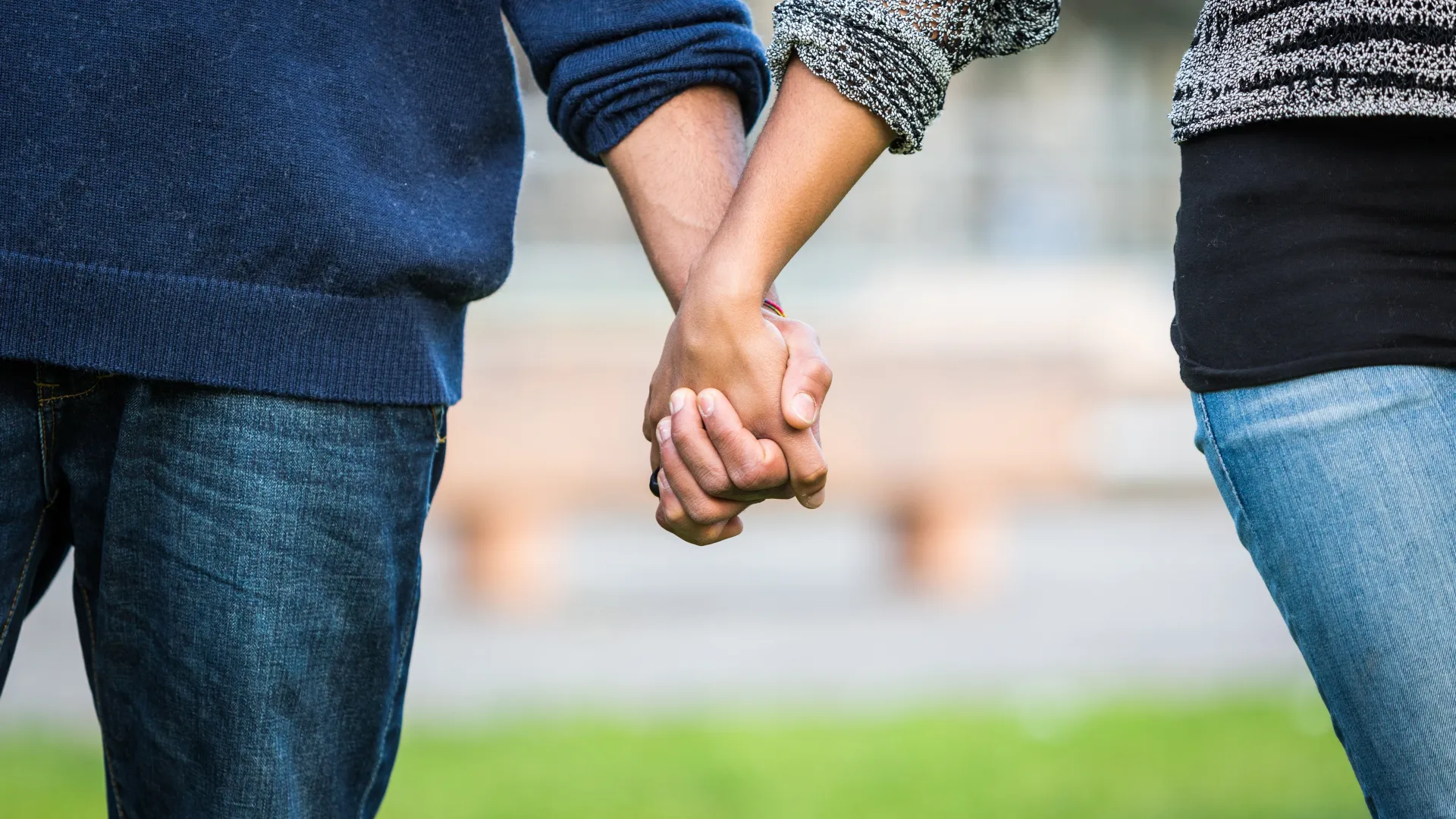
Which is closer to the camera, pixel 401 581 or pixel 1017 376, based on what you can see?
pixel 401 581

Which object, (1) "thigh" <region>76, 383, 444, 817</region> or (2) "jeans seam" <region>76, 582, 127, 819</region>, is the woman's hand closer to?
(1) "thigh" <region>76, 383, 444, 817</region>

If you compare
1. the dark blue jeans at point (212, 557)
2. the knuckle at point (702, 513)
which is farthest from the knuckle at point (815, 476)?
the dark blue jeans at point (212, 557)

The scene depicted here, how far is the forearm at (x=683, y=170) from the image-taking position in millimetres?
1705

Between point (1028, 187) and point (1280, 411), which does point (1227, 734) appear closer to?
point (1280, 411)

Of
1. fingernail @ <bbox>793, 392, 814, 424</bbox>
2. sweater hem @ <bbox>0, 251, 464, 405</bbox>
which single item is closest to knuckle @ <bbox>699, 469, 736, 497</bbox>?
fingernail @ <bbox>793, 392, 814, 424</bbox>

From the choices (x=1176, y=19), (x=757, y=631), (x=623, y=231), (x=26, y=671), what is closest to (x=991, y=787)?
Result: (x=757, y=631)

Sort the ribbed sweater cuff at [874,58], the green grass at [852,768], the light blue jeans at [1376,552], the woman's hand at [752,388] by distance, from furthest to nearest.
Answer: the green grass at [852,768] < the woman's hand at [752,388] < the ribbed sweater cuff at [874,58] < the light blue jeans at [1376,552]

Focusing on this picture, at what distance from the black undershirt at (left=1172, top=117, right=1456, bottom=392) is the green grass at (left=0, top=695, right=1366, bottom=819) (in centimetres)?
278

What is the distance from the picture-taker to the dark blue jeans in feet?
4.70

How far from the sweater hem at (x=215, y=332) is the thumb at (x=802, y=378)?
1.33 ft

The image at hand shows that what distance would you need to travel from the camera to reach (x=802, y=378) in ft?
5.47

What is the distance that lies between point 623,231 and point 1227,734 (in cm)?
645

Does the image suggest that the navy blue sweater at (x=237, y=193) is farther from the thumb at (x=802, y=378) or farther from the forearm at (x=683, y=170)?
the thumb at (x=802, y=378)

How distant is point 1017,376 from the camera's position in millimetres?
6648
